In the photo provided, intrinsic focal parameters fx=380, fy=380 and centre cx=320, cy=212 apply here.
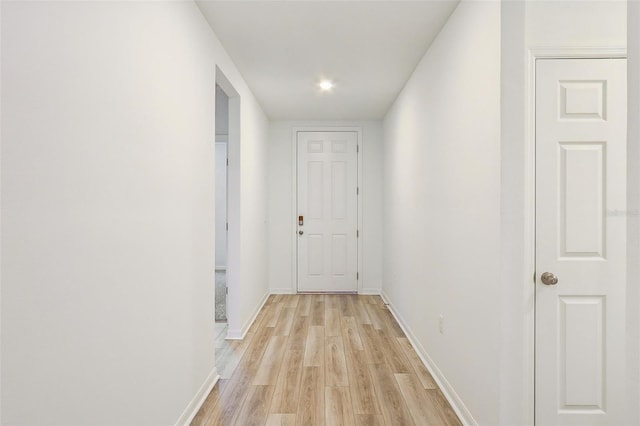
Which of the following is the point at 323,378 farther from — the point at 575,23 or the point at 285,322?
the point at 575,23

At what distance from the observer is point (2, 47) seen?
942 mm

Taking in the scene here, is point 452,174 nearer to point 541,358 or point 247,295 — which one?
point 541,358

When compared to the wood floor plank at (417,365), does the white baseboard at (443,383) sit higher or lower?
higher

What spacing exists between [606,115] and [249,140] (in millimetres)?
3127

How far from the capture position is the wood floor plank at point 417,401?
2203mm

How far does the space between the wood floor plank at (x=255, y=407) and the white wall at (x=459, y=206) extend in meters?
1.17

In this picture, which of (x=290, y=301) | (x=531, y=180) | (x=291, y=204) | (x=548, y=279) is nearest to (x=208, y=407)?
(x=548, y=279)

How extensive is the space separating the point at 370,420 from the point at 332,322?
6.40ft

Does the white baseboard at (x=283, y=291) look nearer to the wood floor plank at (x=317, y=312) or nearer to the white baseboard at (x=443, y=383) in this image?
the wood floor plank at (x=317, y=312)

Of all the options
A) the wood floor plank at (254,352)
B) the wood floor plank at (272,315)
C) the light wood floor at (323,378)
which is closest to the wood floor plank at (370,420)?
the light wood floor at (323,378)

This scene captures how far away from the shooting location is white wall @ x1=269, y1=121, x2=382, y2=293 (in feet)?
18.2

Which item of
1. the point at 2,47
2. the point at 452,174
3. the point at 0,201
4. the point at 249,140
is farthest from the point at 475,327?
the point at 249,140


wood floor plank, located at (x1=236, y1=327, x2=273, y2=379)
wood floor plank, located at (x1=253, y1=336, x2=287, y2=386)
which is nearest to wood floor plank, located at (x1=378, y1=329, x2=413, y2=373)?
wood floor plank, located at (x1=253, y1=336, x2=287, y2=386)

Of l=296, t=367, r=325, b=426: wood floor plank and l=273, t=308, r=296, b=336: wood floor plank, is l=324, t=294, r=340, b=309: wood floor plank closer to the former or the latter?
l=273, t=308, r=296, b=336: wood floor plank
